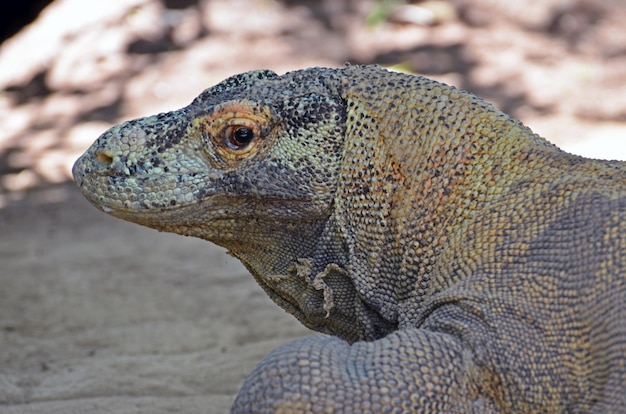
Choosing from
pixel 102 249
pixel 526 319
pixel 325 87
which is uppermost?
pixel 325 87

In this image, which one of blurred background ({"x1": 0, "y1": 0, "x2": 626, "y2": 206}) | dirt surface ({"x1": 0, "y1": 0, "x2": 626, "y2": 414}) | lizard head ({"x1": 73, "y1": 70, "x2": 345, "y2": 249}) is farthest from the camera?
blurred background ({"x1": 0, "y1": 0, "x2": 626, "y2": 206})

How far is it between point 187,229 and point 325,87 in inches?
33.1

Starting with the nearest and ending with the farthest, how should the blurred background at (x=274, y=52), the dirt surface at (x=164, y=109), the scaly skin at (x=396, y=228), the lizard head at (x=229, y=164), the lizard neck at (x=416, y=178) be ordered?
the scaly skin at (x=396, y=228) → the lizard neck at (x=416, y=178) → the lizard head at (x=229, y=164) → the dirt surface at (x=164, y=109) → the blurred background at (x=274, y=52)

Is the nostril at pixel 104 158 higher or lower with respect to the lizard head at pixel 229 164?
lower

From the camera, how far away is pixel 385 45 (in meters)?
12.3

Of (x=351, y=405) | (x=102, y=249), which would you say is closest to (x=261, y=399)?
(x=351, y=405)

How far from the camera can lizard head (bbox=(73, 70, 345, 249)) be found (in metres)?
3.60

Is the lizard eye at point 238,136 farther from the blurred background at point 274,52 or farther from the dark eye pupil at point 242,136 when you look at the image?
the blurred background at point 274,52

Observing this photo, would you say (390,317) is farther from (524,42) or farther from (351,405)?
(524,42)

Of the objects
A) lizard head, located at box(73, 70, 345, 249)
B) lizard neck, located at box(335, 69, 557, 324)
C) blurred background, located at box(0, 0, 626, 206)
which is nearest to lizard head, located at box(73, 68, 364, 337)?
lizard head, located at box(73, 70, 345, 249)

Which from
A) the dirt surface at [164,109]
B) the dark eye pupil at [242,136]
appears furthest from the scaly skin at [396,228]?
the dirt surface at [164,109]

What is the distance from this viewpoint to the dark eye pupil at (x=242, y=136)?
363 cm

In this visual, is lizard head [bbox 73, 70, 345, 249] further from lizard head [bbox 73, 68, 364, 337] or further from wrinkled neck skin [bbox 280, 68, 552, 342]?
wrinkled neck skin [bbox 280, 68, 552, 342]

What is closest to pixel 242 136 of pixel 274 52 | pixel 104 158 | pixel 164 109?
pixel 104 158
